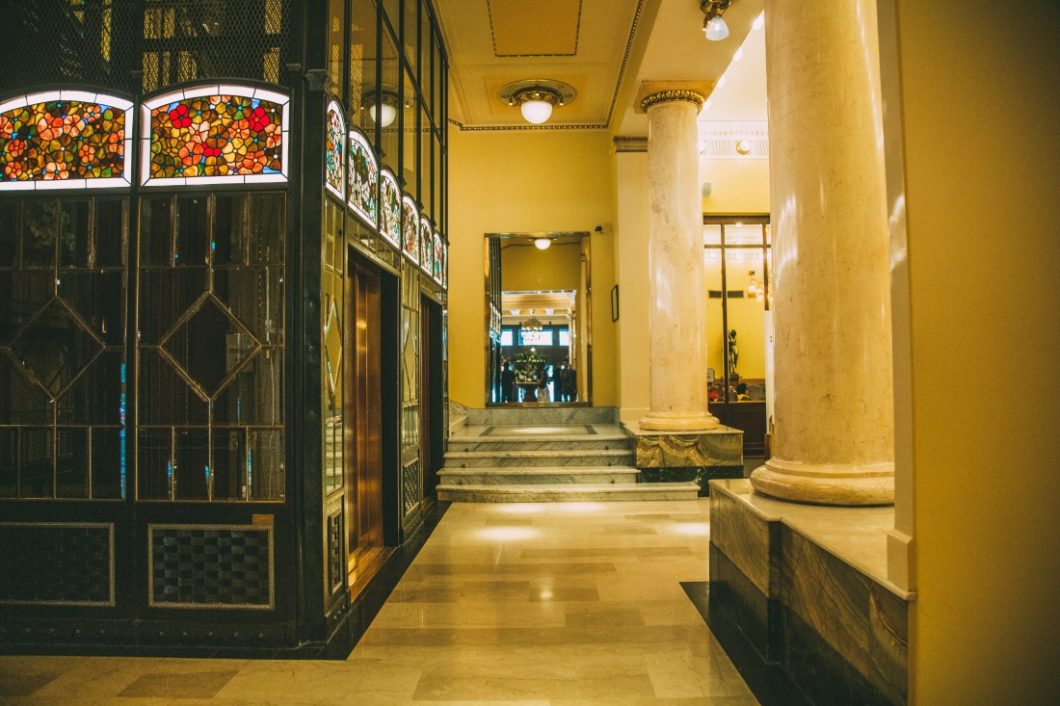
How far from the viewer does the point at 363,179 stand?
13.5 feet

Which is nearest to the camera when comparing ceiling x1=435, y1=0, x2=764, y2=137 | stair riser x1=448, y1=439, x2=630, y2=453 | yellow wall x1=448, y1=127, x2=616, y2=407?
ceiling x1=435, y1=0, x2=764, y2=137

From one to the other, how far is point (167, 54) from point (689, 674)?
4.32 m

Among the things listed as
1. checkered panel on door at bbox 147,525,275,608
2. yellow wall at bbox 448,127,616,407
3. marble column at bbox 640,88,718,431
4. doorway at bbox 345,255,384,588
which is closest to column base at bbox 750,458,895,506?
checkered panel on door at bbox 147,525,275,608

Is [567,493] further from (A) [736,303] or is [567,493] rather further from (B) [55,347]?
(A) [736,303]

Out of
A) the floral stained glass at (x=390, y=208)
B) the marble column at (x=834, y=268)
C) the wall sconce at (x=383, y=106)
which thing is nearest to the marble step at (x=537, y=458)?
the floral stained glass at (x=390, y=208)

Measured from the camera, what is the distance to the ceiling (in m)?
6.23

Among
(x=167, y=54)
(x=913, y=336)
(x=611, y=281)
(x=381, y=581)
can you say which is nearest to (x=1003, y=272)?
(x=913, y=336)

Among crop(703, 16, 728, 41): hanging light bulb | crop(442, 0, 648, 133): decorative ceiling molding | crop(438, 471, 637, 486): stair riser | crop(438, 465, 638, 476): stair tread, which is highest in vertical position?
crop(442, 0, 648, 133): decorative ceiling molding

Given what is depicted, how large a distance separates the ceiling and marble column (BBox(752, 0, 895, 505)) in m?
2.97

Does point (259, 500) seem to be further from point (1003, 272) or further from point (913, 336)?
point (1003, 272)

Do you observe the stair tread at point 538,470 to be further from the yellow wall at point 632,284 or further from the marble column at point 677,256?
the yellow wall at point 632,284

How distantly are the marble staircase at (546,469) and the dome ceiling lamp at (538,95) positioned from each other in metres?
4.20

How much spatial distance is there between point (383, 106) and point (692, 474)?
4.92m

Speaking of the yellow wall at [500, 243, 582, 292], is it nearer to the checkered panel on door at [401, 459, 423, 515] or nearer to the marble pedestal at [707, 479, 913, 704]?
the checkered panel on door at [401, 459, 423, 515]
